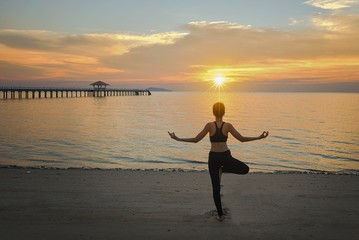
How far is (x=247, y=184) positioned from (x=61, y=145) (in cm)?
1512

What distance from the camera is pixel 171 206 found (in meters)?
6.44

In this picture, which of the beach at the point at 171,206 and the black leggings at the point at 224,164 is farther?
the black leggings at the point at 224,164

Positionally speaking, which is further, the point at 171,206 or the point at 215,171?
the point at 171,206

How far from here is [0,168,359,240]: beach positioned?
16.8ft

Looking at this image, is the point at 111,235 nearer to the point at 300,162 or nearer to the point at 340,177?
the point at 340,177

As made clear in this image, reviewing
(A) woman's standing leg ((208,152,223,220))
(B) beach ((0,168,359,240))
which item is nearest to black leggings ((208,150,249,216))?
(A) woman's standing leg ((208,152,223,220))

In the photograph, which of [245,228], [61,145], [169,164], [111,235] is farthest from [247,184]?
[61,145]

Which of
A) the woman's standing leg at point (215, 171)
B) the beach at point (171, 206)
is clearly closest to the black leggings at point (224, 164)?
the woman's standing leg at point (215, 171)

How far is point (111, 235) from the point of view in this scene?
16.2 feet

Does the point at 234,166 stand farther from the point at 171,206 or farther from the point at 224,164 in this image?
the point at 171,206

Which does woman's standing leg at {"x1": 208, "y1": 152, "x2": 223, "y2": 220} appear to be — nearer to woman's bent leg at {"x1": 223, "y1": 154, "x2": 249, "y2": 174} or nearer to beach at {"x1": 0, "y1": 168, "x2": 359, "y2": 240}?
woman's bent leg at {"x1": 223, "y1": 154, "x2": 249, "y2": 174}

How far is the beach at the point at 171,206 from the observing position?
201 inches

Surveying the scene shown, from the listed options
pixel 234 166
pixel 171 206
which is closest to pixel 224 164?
pixel 234 166

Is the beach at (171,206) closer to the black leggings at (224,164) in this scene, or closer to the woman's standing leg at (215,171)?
the woman's standing leg at (215,171)
